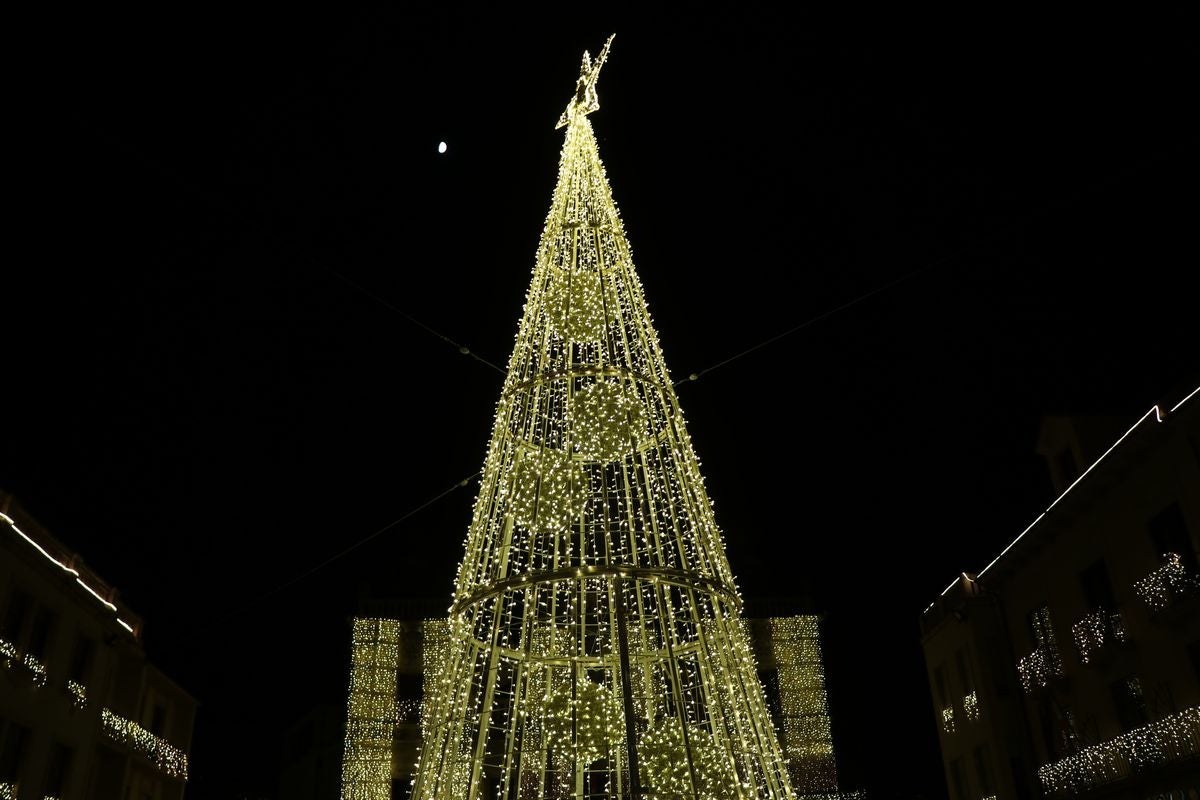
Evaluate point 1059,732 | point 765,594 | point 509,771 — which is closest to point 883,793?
point 765,594

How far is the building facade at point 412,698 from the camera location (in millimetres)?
23125

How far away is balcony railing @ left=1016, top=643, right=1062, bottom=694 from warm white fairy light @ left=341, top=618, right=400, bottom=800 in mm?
14807

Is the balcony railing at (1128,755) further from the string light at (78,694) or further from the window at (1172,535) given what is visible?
the string light at (78,694)

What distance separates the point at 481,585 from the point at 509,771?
1.54m

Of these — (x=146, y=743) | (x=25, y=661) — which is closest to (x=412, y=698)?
(x=146, y=743)

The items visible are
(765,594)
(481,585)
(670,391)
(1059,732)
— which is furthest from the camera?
(765,594)

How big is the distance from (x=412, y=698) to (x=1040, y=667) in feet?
48.7

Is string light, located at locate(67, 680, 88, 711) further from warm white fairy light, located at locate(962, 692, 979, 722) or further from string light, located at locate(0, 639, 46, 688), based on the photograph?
warm white fairy light, located at locate(962, 692, 979, 722)

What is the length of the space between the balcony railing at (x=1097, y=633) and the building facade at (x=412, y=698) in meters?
8.69

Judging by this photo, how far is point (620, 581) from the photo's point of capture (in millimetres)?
8016

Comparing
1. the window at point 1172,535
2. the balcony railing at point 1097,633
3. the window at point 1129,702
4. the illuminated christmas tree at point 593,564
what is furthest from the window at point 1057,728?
the illuminated christmas tree at point 593,564

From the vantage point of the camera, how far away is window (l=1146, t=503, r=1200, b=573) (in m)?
14.1

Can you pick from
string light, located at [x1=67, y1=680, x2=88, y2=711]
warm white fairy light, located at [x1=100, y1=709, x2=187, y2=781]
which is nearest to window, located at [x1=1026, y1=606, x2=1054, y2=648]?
string light, located at [x1=67, y1=680, x2=88, y2=711]

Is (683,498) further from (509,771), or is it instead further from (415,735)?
(415,735)
